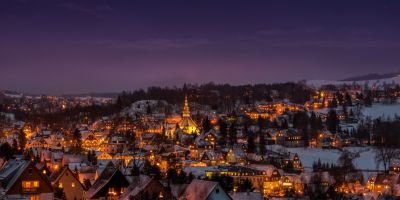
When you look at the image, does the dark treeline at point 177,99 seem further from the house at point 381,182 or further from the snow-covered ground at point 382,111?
the house at point 381,182

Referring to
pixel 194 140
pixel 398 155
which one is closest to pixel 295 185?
pixel 398 155

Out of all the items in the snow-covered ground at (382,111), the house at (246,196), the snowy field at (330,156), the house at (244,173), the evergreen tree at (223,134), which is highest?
the snow-covered ground at (382,111)

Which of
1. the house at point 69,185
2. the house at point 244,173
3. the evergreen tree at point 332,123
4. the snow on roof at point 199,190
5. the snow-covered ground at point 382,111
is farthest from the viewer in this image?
the snow-covered ground at point 382,111

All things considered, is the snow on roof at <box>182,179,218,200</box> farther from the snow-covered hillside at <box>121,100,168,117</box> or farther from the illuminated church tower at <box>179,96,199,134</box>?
the snow-covered hillside at <box>121,100,168,117</box>

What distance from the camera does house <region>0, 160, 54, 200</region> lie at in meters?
30.5

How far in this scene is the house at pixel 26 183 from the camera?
30.5 m

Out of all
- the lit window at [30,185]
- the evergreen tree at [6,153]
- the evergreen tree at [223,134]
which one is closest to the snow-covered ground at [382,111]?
the evergreen tree at [223,134]

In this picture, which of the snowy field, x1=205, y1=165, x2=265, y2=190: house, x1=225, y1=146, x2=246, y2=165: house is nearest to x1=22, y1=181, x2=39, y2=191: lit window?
x1=205, y1=165, x2=265, y2=190: house

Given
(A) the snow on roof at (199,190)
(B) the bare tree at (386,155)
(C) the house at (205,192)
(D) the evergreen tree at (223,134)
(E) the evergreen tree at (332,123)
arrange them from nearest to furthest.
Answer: (C) the house at (205,192) → (A) the snow on roof at (199,190) → (B) the bare tree at (386,155) → (D) the evergreen tree at (223,134) → (E) the evergreen tree at (332,123)

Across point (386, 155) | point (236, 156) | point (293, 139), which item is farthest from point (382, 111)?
point (236, 156)

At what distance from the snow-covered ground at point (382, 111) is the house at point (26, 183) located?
4819 inches

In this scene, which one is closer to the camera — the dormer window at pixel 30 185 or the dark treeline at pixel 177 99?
the dormer window at pixel 30 185

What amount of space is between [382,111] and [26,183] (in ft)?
441

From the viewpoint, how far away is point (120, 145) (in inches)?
4122
